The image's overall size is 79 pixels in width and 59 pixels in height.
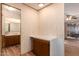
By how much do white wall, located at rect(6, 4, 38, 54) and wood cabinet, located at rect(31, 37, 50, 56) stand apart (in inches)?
3.6

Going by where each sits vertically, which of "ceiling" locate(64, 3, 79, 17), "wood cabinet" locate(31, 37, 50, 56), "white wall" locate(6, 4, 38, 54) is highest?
"ceiling" locate(64, 3, 79, 17)

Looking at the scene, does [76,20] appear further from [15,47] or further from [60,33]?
[15,47]

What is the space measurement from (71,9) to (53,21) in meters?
0.36

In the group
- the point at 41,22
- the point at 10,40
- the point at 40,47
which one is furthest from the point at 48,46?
the point at 10,40

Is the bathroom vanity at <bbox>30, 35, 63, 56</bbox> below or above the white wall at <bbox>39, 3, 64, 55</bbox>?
below

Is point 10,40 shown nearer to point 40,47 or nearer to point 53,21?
point 40,47

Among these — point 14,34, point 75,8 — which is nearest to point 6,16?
point 14,34

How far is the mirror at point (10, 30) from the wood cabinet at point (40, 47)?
273 mm

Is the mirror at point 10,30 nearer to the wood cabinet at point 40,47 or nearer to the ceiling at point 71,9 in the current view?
the wood cabinet at point 40,47

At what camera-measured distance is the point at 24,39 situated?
1883mm

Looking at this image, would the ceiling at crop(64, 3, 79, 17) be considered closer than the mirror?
Yes

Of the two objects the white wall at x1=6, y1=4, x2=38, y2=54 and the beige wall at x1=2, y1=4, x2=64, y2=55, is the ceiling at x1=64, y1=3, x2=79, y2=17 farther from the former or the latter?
the white wall at x1=6, y1=4, x2=38, y2=54

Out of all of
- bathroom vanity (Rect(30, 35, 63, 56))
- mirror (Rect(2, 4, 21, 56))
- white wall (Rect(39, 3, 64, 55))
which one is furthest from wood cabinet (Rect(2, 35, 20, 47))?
white wall (Rect(39, 3, 64, 55))

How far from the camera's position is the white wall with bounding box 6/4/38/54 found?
5.97 ft
